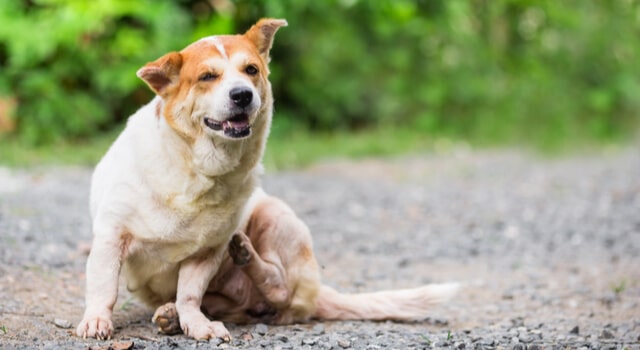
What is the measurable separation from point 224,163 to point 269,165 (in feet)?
17.3

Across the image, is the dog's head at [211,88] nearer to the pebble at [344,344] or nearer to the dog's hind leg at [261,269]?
the dog's hind leg at [261,269]

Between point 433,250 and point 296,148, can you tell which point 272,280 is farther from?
point 296,148

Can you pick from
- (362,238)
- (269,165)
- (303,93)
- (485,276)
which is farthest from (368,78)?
(485,276)

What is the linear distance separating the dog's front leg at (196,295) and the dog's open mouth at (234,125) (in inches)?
22.0

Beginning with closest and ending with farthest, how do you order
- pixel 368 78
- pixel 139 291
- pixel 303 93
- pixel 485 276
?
pixel 139 291 < pixel 485 276 < pixel 303 93 < pixel 368 78

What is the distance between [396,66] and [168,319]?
28.7 ft

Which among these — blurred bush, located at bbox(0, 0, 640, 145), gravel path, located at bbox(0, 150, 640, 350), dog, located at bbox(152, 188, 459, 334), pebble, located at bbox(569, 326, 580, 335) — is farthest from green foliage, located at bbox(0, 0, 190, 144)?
pebble, located at bbox(569, 326, 580, 335)

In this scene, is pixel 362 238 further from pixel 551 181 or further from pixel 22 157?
pixel 22 157

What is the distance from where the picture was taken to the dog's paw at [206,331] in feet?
11.6

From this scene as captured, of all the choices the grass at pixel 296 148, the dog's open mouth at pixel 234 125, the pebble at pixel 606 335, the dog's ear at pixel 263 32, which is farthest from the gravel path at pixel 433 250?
the dog's ear at pixel 263 32

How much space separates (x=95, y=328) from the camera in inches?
134

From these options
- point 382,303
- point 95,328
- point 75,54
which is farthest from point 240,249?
point 75,54

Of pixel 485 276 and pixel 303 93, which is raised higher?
pixel 303 93

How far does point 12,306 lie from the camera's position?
3.88 m
